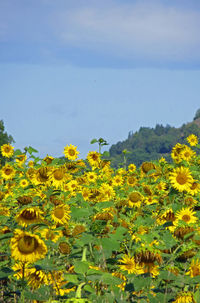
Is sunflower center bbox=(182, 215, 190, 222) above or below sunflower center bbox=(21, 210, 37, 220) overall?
below

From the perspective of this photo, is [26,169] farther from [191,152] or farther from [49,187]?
[191,152]

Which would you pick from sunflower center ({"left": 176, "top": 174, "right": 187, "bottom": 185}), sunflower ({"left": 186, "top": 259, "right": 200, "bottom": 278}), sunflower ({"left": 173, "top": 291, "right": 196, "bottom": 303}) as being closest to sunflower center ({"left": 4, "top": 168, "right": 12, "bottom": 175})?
sunflower center ({"left": 176, "top": 174, "right": 187, "bottom": 185})

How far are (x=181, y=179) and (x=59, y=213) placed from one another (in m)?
1.99

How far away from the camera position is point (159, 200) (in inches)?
277

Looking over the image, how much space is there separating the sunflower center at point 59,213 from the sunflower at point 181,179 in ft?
5.80

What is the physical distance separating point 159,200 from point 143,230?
6.63 ft

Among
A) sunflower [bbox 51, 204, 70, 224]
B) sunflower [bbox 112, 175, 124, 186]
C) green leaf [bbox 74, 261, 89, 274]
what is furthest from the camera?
sunflower [bbox 112, 175, 124, 186]

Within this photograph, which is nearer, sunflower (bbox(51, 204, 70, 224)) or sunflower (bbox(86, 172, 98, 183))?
sunflower (bbox(51, 204, 70, 224))

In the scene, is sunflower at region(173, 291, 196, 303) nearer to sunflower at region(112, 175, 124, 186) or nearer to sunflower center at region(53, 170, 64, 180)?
sunflower center at region(53, 170, 64, 180)

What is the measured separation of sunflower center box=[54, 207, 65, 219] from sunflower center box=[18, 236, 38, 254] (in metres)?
1.84

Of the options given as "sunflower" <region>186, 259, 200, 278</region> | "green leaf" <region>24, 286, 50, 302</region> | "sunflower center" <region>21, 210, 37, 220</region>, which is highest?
"sunflower center" <region>21, 210, 37, 220</region>

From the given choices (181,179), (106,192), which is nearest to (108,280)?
(181,179)

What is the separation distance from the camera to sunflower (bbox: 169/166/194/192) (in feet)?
20.2

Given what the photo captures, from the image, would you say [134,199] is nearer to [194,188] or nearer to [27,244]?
[194,188]
